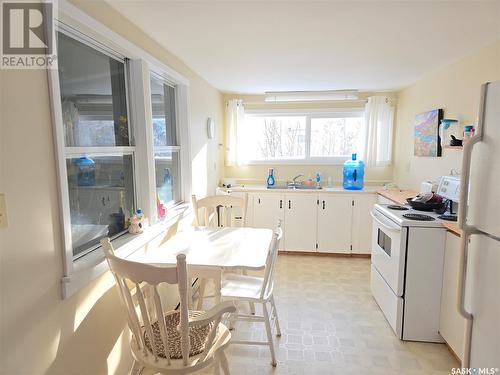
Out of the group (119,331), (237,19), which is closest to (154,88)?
(237,19)

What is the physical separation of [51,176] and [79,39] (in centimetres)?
79

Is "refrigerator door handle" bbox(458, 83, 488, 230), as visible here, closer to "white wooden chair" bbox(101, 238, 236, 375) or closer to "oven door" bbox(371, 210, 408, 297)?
"oven door" bbox(371, 210, 408, 297)

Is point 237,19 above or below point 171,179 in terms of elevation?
above

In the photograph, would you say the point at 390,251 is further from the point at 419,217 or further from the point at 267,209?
the point at 267,209

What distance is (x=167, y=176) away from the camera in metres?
2.75

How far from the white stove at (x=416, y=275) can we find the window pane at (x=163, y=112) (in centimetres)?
198

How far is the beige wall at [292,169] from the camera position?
4.27 meters

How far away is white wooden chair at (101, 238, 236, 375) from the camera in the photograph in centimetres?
124

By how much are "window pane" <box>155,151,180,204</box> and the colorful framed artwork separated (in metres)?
2.49

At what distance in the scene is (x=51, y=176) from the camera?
1254 millimetres

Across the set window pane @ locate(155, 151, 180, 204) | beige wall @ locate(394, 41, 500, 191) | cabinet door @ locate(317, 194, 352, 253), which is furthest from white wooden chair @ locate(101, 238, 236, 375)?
cabinet door @ locate(317, 194, 352, 253)

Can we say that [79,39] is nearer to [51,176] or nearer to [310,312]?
[51,176]

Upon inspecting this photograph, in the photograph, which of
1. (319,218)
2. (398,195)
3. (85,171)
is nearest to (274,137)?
(319,218)

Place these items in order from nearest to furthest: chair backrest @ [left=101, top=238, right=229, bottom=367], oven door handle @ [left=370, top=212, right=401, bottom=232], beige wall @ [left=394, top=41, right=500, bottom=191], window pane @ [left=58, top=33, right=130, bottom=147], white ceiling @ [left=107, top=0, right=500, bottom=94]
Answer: chair backrest @ [left=101, top=238, right=229, bottom=367]
window pane @ [left=58, top=33, right=130, bottom=147]
white ceiling @ [left=107, top=0, right=500, bottom=94]
oven door handle @ [left=370, top=212, right=401, bottom=232]
beige wall @ [left=394, top=41, right=500, bottom=191]
